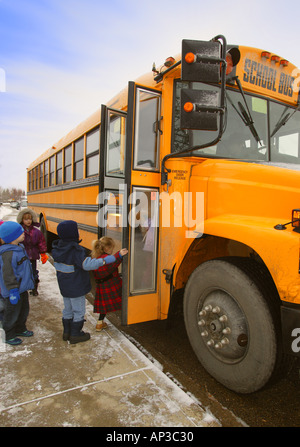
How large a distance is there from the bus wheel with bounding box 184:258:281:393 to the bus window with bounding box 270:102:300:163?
1.30m

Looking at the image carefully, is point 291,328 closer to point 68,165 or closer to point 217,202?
point 217,202

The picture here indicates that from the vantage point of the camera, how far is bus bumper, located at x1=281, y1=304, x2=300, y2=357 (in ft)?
5.07

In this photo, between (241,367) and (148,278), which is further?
(148,278)

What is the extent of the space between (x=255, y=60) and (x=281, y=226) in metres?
1.55

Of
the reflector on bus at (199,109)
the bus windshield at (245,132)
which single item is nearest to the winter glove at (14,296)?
the bus windshield at (245,132)

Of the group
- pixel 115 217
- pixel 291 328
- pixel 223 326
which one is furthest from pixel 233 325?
pixel 115 217

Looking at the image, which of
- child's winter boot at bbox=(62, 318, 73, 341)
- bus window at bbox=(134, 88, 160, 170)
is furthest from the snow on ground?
bus window at bbox=(134, 88, 160, 170)

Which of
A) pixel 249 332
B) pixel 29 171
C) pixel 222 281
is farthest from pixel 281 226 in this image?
pixel 29 171

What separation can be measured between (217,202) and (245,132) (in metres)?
0.77

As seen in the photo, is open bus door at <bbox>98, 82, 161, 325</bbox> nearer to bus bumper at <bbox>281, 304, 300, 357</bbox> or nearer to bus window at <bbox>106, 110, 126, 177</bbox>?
bus window at <bbox>106, 110, 126, 177</bbox>

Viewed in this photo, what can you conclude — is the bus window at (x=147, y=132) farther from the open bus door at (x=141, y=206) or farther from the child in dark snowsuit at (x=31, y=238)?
the child in dark snowsuit at (x=31, y=238)

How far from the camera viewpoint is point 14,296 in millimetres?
2594

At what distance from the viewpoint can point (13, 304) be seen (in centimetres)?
270
